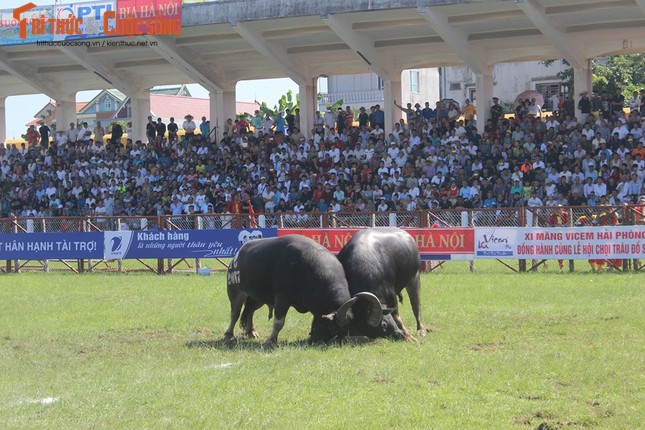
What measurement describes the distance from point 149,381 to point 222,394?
124 cm

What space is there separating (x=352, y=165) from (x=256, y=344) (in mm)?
20889

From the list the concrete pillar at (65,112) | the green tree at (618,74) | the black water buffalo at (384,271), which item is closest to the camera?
the black water buffalo at (384,271)

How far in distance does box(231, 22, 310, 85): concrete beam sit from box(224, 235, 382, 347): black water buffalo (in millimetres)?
23883

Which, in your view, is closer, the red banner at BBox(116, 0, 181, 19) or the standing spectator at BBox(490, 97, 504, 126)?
the standing spectator at BBox(490, 97, 504, 126)

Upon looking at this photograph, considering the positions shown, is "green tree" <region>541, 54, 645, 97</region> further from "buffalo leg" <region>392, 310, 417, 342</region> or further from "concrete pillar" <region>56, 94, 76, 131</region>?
"buffalo leg" <region>392, 310, 417, 342</region>

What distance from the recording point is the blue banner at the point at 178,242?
27.8m

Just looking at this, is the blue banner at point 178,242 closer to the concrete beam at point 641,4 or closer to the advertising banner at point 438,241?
the advertising banner at point 438,241

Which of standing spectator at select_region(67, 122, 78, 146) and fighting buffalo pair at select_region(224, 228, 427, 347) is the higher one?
standing spectator at select_region(67, 122, 78, 146)

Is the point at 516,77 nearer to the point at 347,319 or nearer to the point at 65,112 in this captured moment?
the point at 65,112

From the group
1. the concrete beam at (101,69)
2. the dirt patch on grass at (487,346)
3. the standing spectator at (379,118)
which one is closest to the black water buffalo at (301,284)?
the dirt patch on grass at (487,346)

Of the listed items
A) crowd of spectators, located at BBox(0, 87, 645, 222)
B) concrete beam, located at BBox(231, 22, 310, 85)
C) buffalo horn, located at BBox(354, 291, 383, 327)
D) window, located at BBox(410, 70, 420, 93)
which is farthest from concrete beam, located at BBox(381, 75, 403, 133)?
window, located at BBox(410, 70, 420, 93)

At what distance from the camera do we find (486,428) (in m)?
9.05

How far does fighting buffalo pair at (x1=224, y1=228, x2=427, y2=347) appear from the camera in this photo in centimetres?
1375

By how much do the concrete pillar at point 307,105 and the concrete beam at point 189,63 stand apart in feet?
12.9
